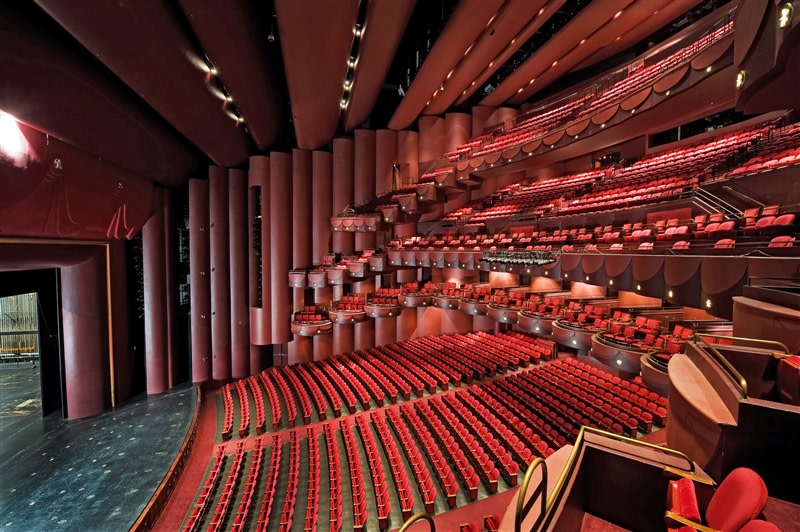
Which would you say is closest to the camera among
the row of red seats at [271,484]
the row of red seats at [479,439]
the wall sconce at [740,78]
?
the wall sconce at [740,78]

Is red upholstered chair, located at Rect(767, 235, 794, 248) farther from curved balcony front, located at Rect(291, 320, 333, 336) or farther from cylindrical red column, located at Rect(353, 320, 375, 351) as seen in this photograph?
cylindrical red column, located at Rect(353, 320, 375, 351)

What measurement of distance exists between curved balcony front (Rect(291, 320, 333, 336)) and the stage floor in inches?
107

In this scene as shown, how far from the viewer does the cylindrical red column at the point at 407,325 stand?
9.84m

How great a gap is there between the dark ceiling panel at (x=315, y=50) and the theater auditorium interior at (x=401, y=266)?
55mm

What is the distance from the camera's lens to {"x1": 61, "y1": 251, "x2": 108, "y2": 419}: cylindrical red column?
22.8 feet

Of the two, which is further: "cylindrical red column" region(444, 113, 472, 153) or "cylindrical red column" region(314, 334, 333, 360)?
"cylindrical red column" region(444, 113, 472, 153)

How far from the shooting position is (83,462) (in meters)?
5.40

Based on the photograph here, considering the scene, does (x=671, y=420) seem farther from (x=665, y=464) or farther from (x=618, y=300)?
(x=618, y=300)

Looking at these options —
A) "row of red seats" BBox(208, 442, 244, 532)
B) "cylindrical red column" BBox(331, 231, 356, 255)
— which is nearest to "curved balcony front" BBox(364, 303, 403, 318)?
"cylindrical red column" BBox(331, 231, 356, 255)

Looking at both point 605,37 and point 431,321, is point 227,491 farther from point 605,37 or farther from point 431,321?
point 605,37

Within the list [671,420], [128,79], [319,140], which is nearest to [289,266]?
[319,140]

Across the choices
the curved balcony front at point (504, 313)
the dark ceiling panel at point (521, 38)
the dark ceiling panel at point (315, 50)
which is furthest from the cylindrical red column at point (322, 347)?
the dark ceiling panel at point (521, 38)

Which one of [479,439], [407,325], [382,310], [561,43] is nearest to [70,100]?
[382,310]

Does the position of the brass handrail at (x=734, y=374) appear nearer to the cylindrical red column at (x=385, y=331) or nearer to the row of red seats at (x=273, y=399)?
the row of red seats at (x=273, y=399)
